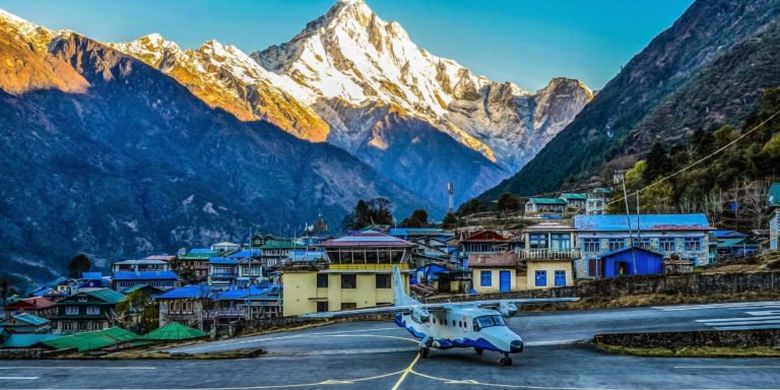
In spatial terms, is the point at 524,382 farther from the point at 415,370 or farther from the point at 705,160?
the point at 705,160

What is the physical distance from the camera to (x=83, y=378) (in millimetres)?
30672

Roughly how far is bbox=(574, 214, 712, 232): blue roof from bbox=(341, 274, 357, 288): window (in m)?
20.6

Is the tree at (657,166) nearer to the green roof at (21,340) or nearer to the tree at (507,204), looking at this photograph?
the tree at (507,204)

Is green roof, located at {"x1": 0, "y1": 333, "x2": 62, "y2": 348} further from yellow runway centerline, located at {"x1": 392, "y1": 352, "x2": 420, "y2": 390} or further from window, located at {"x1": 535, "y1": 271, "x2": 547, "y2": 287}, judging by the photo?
yellow runway centerline, located at {"x1": 392, "y1": 352, "x2": 420, "y2": 390}

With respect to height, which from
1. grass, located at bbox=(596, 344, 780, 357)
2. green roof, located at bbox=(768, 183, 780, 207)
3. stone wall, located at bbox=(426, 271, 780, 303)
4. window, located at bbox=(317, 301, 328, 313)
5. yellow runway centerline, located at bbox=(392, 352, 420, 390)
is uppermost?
→ green roof, located at bbox=(768, 183, 780, 207)

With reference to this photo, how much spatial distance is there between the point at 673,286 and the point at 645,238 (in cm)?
2254

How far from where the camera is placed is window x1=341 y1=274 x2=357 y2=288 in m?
62.9

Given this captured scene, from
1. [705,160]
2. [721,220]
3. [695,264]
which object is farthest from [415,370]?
[705,160]

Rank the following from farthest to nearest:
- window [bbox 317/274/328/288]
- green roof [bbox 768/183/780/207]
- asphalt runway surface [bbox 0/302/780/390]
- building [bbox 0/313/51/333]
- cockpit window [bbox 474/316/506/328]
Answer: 1. building [bbox 0/313/51/333]
2. green roof [bbox 768/183/780/207]
3. window [bbox 317/274/328/288]
4. cockpit window [bbox 474/316/506/328]
5. asphalt runway surface [bbox 0/302/780/390]

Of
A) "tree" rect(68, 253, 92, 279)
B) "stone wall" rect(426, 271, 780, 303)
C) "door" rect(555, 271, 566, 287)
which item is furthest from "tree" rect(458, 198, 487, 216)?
"stone wall" rect(426, 271, 780, 303)

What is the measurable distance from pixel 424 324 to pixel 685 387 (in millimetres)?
12562

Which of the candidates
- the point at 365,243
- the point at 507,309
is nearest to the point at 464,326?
the point at 507,309

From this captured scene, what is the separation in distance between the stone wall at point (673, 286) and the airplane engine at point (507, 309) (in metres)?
16.7

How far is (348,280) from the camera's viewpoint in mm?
63000
